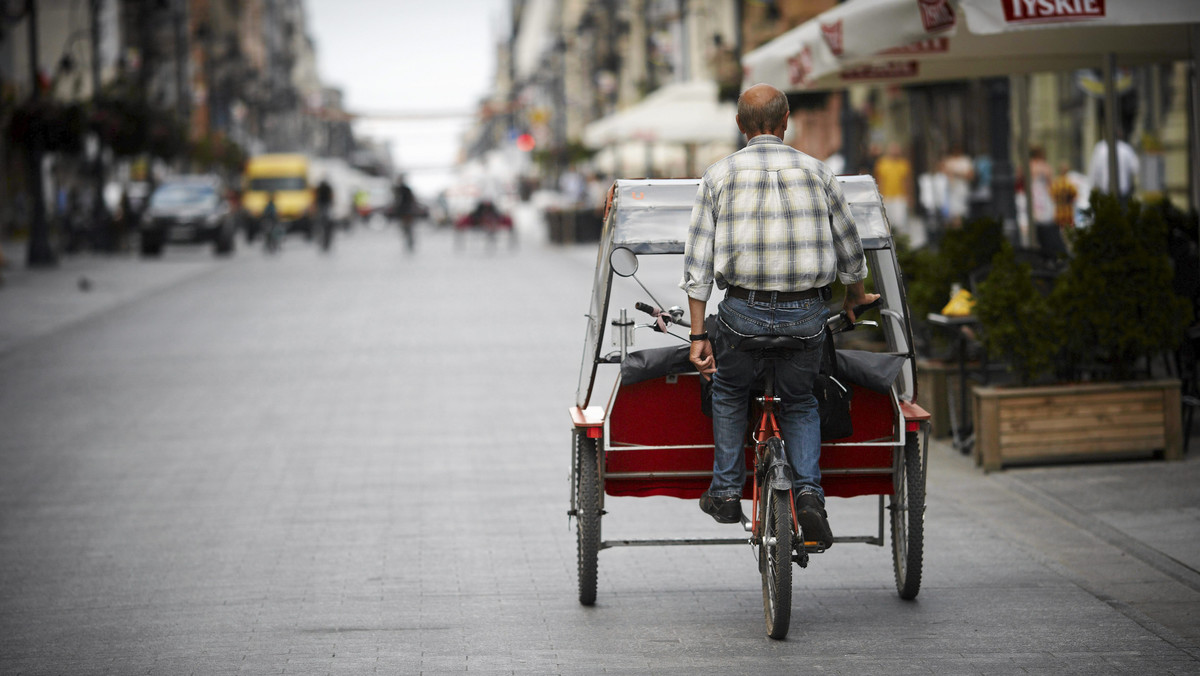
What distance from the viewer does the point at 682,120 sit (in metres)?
30.8

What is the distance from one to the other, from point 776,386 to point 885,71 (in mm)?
8092

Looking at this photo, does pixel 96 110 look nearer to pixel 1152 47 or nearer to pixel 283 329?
pixel 283 329

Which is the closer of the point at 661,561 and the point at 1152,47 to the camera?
the point at 661,561

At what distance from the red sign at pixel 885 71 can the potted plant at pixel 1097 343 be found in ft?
13.9

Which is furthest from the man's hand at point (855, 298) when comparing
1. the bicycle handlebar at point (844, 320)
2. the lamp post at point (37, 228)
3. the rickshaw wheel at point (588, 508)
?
the lamp post at point (37, 228)

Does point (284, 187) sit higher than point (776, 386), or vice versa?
point (284, 187)

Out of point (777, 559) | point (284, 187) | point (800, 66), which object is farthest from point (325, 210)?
point (777, 559)

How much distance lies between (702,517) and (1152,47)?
5.97 m

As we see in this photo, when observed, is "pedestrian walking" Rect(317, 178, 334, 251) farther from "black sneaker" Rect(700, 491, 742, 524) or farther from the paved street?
"black sneaker" Rect(700, 491, 742, 524)

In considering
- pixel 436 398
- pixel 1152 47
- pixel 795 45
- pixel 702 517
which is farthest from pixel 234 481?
pixel 1152 47

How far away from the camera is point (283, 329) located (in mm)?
19453

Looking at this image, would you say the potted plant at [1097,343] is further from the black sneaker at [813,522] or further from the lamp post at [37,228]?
the lamp post at [37,228]

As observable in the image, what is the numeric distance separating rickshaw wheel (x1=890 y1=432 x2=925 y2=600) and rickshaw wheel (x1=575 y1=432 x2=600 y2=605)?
1097 mm

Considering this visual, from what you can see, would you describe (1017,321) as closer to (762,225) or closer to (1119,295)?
(1119,295)
